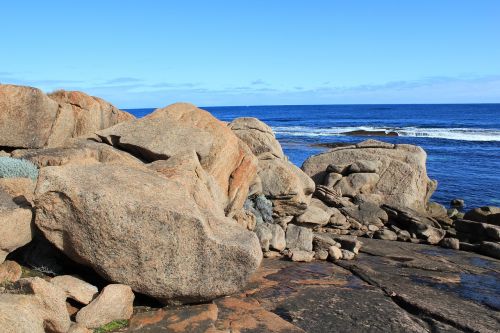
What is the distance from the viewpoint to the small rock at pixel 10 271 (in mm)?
8867

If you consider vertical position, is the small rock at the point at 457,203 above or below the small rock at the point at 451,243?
below

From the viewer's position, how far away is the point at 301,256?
1377 cm

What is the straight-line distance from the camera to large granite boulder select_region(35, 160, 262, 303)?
880 cm

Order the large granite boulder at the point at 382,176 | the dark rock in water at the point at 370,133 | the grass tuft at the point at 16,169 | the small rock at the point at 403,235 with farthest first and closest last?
1. the dark rock in water at the point at 370,133
2. the large granite boulder at the point at 382,176
3. the small rock at the point at 403,235
4. the grass tuft at the point at 16,169

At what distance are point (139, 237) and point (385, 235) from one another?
11736mm

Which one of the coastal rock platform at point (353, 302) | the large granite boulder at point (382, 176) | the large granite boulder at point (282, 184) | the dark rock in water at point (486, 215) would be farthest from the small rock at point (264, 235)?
the dark rock in water at point (486, 215)

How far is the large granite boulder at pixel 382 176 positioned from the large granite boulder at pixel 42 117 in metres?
10.9

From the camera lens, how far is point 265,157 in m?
19.2

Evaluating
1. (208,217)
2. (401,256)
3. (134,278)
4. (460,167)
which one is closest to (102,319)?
(134,278)

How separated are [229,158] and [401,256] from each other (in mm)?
6130

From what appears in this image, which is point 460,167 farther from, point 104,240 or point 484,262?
point 104,240

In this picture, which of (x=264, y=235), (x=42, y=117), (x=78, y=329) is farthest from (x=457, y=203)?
(x=78, y=329)

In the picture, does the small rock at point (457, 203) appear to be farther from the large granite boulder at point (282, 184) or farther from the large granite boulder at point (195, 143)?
the large granite boulder at point (195, 143)

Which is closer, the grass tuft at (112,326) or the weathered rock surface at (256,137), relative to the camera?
the grass tuft at (112,326)
